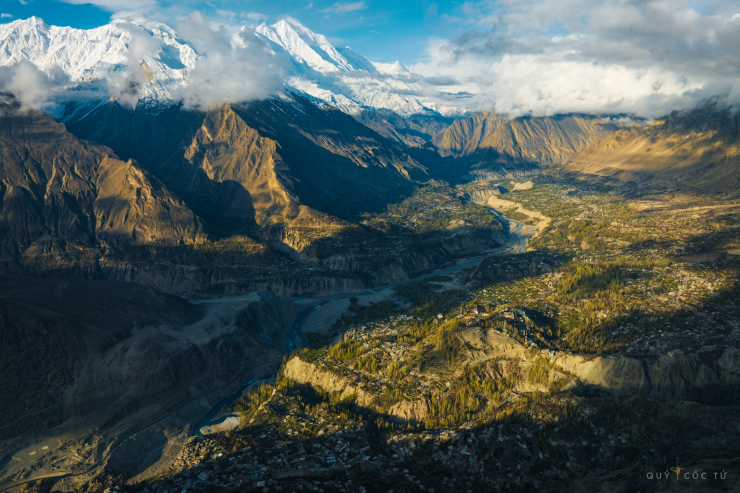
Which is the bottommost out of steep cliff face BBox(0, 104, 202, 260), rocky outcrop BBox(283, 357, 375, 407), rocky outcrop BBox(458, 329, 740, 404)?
rocky outcrop BBox(283, 357, 375, 407)

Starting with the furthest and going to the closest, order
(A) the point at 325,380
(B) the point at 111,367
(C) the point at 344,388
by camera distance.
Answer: (A) the point at 325,380 < (B) the point at 111,367 < (C) the point at 344,388

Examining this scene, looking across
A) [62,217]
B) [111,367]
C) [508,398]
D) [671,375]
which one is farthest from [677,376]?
[62,217]

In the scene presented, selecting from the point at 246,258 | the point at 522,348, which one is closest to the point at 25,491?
the point at 522,348

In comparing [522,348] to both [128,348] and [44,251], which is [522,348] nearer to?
[128,348]

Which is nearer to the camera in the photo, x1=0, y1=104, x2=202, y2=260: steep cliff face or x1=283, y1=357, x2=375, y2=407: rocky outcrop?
x1=283, y1=357, x2=375, y2=407: rocky outcrop

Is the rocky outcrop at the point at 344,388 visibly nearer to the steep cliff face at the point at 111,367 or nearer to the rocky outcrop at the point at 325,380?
the rocky outcrop at the point at 325,380

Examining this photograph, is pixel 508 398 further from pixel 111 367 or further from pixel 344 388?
pixel 111 367

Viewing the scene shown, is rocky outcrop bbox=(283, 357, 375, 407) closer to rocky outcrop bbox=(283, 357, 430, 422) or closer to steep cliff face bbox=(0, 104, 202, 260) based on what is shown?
rocky outcrop bbox=(283, 357, 430, 422)

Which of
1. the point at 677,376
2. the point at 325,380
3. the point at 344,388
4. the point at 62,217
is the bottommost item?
the point at 325,380

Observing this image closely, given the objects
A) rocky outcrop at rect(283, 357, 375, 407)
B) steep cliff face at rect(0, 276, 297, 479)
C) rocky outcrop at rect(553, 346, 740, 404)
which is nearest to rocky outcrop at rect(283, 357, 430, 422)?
rocky outcrop at rect(283, 357, 375, 407)

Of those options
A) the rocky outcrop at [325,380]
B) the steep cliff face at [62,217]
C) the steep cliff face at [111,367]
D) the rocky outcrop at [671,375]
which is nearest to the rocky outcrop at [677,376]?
the rocky outcrop at [671,375]

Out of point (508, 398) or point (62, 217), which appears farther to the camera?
point (62, 217)
